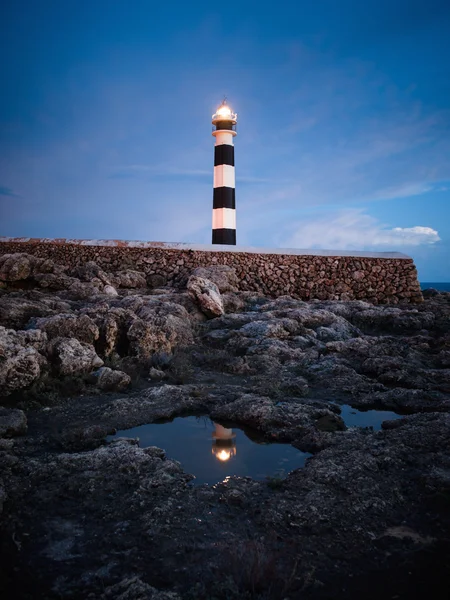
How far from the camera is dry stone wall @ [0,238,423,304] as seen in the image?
52.9 ft

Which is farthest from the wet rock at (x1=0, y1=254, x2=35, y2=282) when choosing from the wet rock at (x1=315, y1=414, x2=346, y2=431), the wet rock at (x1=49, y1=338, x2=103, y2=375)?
the wet rock at (x1=315, y1=414, x2=346, y2=431)

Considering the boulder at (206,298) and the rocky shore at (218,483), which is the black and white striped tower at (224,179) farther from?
the rocky shore at (218,483)

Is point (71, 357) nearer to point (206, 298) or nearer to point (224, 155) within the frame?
point (206, 298)

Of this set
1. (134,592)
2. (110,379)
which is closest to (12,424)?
(110,379)

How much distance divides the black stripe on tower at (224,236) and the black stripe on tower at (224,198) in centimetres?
110

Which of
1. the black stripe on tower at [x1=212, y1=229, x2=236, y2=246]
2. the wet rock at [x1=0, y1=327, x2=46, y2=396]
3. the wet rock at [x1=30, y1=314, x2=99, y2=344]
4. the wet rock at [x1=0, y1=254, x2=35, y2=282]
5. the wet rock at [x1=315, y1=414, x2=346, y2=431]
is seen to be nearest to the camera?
the wet rock at [x1=315, y1=414, x2=346, y2=431]

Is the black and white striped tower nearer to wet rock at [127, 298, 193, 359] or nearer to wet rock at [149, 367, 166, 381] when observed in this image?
wet rock at [127, 298, 193, 359]

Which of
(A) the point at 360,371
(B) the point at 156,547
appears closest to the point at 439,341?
(A) the point at 360,371

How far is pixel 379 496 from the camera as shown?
349 cm

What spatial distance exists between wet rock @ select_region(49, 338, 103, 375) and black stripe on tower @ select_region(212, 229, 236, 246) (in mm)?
14290

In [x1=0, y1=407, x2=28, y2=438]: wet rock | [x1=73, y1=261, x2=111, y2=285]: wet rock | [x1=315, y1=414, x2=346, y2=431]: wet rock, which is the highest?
[x1=73, y1=261, x2=111, y2=285]: wet rock

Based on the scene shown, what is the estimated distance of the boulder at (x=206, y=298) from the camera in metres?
10.9

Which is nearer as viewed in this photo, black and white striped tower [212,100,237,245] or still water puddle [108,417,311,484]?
still water puddle [108,417,311,484]

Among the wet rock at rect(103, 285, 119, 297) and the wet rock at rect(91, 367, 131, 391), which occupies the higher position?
the wet rock at rect(103, 285, 119, 297)
